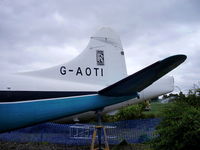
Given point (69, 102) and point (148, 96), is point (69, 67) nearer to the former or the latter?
point (69, 102)

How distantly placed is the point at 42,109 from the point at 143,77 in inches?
93.3

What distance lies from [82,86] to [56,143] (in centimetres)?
462

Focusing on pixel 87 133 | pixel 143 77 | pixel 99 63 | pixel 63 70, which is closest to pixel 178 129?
pixel 143 77

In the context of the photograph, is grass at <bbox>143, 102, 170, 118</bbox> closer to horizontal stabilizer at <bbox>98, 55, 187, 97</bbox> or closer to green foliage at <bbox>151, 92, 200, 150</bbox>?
green foliage at <bbox>151, 92, 200, 150</bbox>

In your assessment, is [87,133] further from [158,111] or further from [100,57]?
[158,111]

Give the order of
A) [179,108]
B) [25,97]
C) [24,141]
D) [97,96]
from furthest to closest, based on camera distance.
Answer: [24,141] < [97,96] < [25,97] < [179,108]

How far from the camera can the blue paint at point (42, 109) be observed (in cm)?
566

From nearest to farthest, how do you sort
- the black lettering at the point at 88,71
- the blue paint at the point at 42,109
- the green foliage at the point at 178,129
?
the green foliage at the point at 178,129
the blue paint at the point at 42,109
the black lettering at the point at 88,71

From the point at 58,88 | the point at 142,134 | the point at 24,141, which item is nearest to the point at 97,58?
the point at 58,88

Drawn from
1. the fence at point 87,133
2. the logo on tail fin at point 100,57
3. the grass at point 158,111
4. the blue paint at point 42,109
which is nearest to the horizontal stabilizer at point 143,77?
the blue paint at point 42,109

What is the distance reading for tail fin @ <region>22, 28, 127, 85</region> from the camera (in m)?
7.06

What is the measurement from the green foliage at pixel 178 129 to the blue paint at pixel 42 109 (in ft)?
7.11

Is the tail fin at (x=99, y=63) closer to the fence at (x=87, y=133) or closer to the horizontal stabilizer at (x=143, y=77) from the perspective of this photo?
the horizontal stabilizer at (x=143, y=77)

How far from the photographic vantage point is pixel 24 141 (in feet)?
36.7
